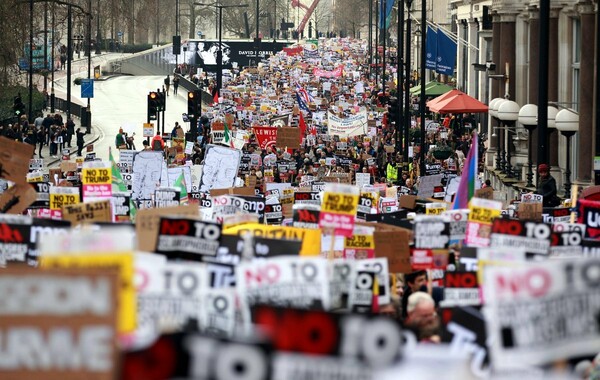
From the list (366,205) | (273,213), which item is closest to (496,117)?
(273,213)

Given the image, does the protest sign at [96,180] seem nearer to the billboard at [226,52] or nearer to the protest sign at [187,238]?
the protest sign at [187,238]

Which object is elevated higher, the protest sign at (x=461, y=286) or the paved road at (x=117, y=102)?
the paved road at (x=117, y=102)

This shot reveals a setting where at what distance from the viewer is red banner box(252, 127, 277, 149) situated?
1827 inches

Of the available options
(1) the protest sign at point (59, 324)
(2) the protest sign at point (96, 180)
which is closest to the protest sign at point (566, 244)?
(2) the protest sign at point (96, 180)

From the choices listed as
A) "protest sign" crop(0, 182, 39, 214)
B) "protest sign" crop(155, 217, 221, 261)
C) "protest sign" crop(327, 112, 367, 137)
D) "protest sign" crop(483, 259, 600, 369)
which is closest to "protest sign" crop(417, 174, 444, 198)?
"protest sign" crop(0, 182, 39, 214)

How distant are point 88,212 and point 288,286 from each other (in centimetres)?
689

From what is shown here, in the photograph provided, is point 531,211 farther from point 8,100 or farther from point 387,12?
point 8,100

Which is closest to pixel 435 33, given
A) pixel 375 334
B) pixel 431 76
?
pixel 431 76

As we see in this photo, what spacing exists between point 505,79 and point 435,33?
46.2 ft

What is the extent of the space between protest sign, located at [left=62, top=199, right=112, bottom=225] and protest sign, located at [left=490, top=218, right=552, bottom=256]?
379 cm

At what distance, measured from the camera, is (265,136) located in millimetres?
46688

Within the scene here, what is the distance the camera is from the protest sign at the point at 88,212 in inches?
593

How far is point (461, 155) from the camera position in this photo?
4462cm

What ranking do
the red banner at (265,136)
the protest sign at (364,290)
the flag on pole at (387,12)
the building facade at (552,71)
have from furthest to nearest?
1. the flag on pole at (387,12)
2. the red banner at (265,136)
3. the building facade at (552,71)
4. the protest sign at (364,290)
